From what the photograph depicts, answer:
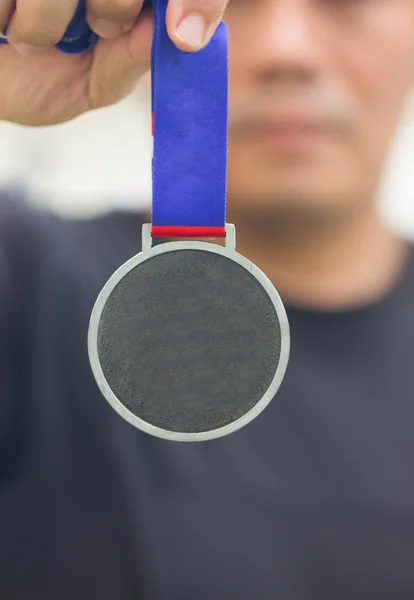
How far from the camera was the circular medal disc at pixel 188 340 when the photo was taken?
53 centimetres

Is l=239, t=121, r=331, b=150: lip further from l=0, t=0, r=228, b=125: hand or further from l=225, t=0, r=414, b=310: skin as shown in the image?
l=0, t=0, r=228, b=125: hand

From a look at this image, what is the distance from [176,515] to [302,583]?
28cm

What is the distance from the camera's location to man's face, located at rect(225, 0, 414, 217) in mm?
1241

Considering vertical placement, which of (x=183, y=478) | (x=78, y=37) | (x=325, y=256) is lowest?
(x=183, y=478)

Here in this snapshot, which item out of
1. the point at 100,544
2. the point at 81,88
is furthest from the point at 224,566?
the point at 81,88

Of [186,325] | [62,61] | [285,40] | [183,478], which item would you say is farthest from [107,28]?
[183,478]

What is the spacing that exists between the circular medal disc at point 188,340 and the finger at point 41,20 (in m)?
0.28

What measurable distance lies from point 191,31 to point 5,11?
263 mm

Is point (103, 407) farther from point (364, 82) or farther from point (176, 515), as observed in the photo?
point (364, 82)

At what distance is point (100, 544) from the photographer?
49.6 inches

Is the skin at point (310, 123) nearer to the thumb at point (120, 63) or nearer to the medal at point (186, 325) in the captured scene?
the thumb at point (120, 63)

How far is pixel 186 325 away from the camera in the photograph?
0.53m

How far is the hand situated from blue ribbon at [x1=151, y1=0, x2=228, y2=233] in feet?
0.49

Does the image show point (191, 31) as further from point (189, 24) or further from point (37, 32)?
point (37, 32)
